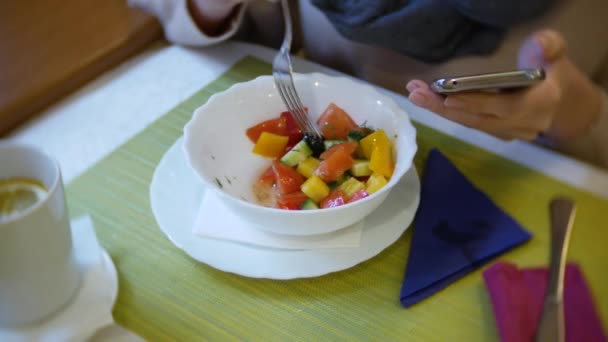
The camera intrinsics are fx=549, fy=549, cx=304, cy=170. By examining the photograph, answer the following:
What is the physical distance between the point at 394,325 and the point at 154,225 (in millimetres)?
285

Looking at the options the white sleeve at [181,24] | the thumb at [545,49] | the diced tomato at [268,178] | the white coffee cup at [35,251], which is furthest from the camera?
the white sleeve at [181,24]

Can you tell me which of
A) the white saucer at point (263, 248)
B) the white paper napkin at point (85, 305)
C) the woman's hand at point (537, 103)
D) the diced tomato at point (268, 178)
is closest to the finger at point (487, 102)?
the woman's hand at point (537, 103)

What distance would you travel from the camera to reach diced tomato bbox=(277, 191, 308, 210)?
0.59 metres

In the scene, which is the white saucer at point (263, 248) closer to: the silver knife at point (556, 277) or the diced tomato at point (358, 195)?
the diced tomato at point (358, 195)

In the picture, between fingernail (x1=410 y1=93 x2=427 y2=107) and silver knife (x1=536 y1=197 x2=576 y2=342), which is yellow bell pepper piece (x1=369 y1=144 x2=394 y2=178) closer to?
fingernail (x1=410 y1=93 x2=427 y2=107)

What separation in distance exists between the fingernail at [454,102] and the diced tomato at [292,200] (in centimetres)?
18

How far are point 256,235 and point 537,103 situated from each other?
0.33 m

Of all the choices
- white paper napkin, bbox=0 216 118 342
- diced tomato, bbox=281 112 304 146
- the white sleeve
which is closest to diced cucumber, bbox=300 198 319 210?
diced tomato, bbox=281 112 304 146

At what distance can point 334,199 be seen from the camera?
0.59 m

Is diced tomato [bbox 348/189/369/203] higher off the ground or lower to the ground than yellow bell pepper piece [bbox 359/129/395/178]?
lower

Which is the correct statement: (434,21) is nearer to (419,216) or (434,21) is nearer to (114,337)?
(419,216)

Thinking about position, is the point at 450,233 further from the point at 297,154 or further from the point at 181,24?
the point at 181,24

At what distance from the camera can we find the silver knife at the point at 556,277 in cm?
45

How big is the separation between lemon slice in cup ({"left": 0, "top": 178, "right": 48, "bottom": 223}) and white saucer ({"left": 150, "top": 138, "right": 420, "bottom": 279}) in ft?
0.46
